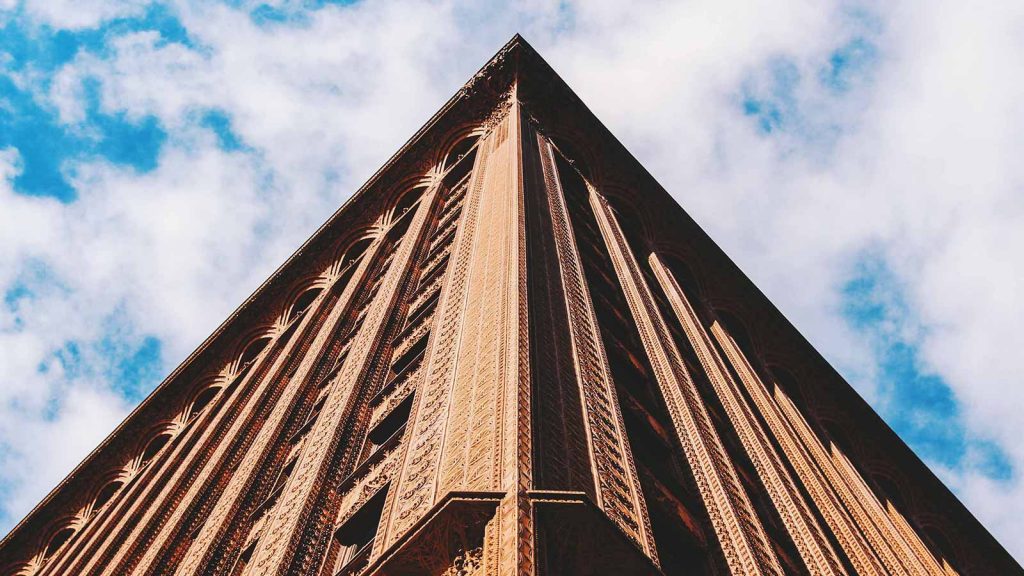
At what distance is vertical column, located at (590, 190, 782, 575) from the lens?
13.8 m

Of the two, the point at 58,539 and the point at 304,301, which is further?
the point at 304,301

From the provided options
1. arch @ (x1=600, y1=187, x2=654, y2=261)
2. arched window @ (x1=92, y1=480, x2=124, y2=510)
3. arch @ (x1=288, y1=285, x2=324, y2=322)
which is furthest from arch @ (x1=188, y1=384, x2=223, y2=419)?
arch @ (x1=600, y1=187, x2=654, y2=261)

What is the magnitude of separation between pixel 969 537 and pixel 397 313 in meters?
23.4

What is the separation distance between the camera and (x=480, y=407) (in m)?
11.8

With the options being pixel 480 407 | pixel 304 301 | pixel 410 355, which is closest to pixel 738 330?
pixel 304 301

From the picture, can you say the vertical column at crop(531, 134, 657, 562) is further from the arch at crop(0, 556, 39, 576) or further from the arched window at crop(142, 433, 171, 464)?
the arch at crop(0, 556, 39, 576)

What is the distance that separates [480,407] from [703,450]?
6.10 m

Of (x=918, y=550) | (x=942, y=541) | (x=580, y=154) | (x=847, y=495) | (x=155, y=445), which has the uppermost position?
(x=580, y=154)

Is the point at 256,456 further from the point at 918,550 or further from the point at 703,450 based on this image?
the point at 918,550

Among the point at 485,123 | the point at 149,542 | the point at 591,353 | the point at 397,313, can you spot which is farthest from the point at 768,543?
the point at 485,123

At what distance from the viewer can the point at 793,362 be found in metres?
39.0

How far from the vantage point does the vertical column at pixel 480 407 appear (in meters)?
9.45

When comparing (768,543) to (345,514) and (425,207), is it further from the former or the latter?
(425,207)

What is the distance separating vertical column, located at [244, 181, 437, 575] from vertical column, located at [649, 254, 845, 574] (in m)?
7.42
